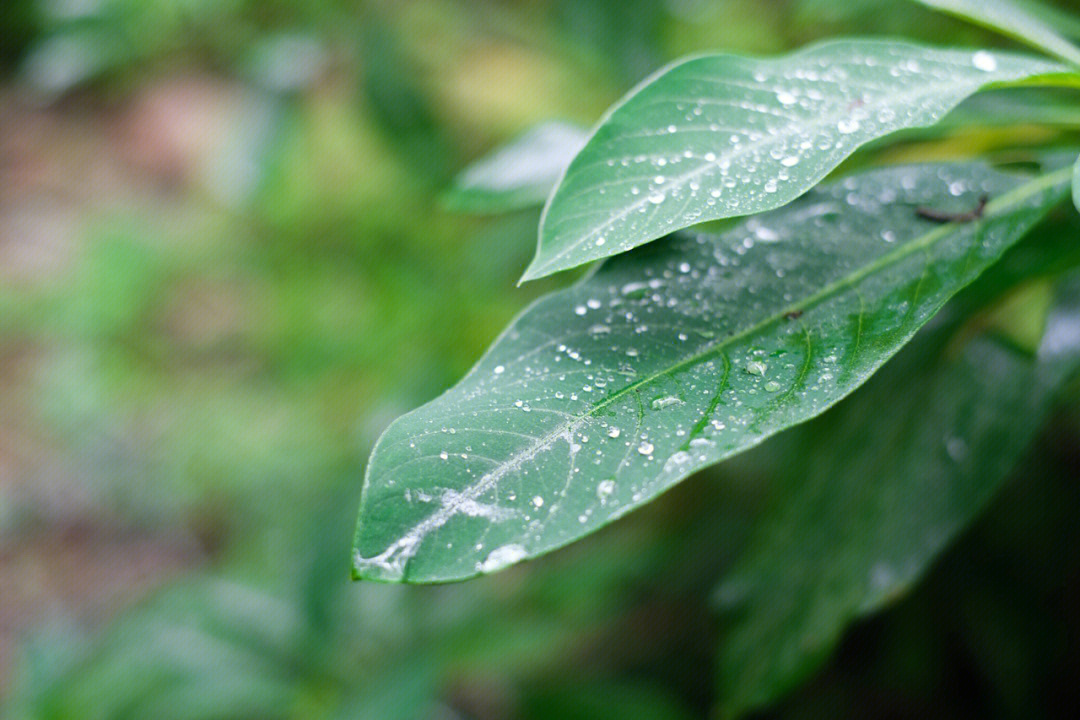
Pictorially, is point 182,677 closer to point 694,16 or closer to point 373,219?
point 373,219

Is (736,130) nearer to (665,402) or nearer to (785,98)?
(785,98)

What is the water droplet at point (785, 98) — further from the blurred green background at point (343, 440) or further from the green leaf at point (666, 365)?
the blurred green background at point (343, 440)

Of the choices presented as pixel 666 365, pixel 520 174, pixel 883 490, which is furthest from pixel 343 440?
pixel 666 365

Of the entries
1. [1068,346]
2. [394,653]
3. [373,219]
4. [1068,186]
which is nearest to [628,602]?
[394,653]

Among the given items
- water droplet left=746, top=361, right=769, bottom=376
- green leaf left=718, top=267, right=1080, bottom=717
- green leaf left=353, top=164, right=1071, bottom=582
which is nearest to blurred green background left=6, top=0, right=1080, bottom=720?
green leaf left=718, top=267, right=1080, bottom=717

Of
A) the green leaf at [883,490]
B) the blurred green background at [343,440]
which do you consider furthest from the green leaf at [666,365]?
the blurred green background at [343,440]

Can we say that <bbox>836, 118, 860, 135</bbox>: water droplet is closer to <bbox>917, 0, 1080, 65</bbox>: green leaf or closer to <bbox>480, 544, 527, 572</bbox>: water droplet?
<bbox>917, 0, 1080, 65</bbox>: green leaf
